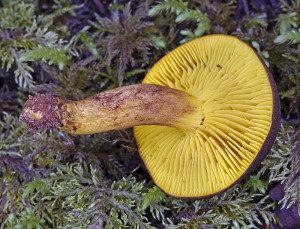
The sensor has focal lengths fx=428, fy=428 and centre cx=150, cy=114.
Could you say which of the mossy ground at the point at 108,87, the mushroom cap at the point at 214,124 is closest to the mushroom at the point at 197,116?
the mushroom cap at the point at 214,124

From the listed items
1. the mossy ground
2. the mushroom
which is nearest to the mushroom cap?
the mushroom

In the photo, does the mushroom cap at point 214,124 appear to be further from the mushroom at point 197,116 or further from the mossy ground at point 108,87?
the mossy ground at point 108,87

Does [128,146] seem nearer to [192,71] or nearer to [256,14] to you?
[192,71]

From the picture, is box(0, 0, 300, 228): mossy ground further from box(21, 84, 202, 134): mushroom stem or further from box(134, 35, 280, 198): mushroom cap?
box(21, 84, 202, 134): mushroom stem

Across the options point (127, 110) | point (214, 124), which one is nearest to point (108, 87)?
point (127, 110)

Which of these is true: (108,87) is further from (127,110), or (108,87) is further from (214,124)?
(214,124)

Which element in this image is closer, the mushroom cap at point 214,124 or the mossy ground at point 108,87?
the mushroom cap at point 214,124
